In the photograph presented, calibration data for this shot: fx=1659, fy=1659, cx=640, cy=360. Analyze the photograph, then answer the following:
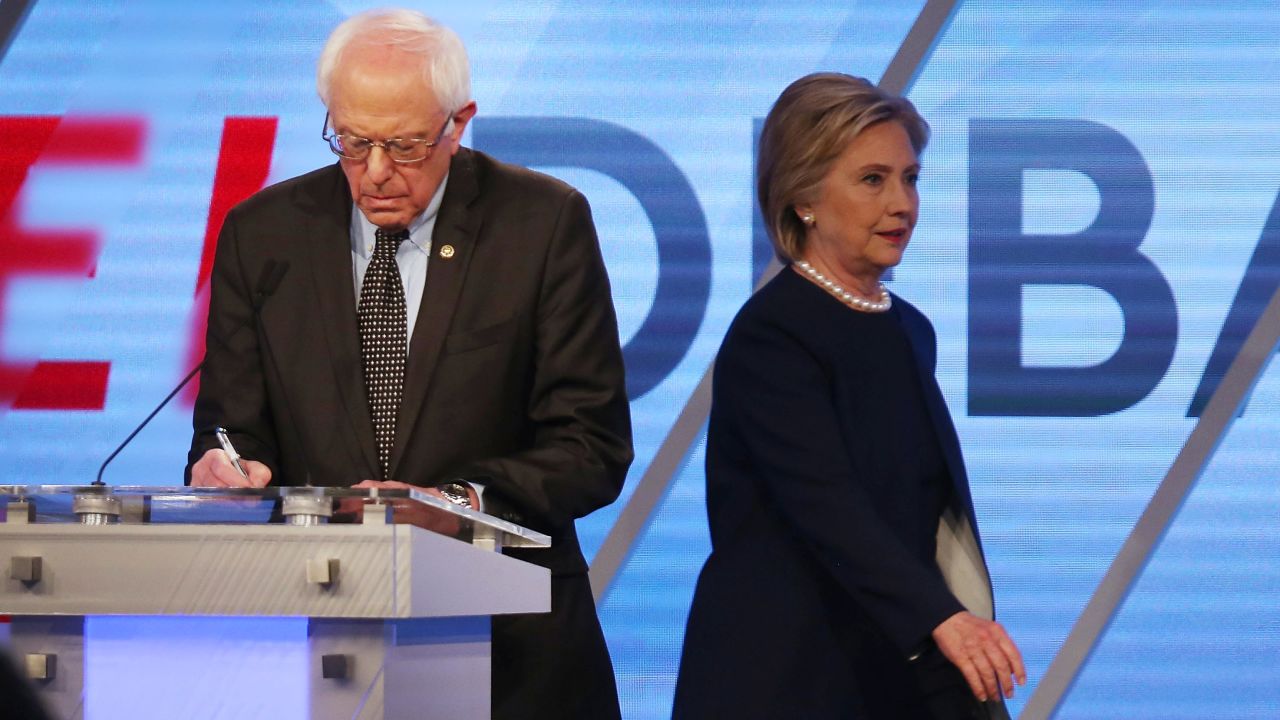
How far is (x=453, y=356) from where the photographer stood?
2246 millimetres

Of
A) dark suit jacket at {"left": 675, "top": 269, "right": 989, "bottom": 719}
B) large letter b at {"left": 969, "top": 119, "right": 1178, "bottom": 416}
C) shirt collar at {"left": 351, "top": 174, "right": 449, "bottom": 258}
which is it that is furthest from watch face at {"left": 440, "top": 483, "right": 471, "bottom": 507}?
large letter b at {"left": 969, "top": 119, "right": 1178, "bottom": 416}

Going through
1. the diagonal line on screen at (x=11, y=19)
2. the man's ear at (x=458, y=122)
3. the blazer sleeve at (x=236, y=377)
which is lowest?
the blazer sleeve at (x=236, y=377)

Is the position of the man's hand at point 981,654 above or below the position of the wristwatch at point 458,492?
below

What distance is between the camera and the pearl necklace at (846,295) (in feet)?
7.20

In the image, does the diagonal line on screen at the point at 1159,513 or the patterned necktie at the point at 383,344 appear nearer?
the patterned necktie at the point at 383,344

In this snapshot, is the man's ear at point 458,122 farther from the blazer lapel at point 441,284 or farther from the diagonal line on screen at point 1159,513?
the diagonal line on screen at point 1159,513

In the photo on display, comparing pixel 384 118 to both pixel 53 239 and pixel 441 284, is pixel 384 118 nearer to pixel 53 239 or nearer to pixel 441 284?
pixel 441 284

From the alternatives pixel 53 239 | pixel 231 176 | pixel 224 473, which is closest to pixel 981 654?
pixel 224 473

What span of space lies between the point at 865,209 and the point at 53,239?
226 centimetres

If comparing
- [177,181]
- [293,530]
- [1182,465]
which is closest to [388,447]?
[293,530]

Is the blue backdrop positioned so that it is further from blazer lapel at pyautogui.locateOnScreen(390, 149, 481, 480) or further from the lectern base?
the lectern base

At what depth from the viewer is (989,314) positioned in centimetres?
364

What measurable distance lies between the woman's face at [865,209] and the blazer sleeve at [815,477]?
0.20m

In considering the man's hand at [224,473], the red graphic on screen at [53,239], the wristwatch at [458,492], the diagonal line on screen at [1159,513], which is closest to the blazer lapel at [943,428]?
the wristwatch at [458,492]
